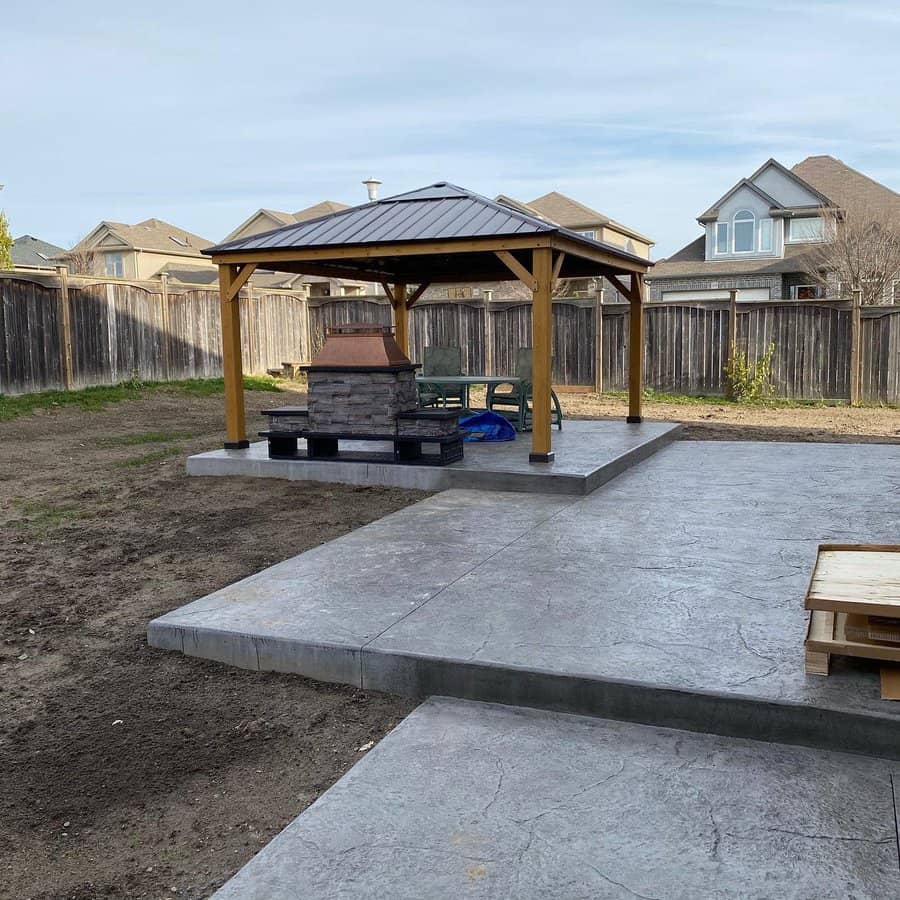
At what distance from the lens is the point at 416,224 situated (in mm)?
8273

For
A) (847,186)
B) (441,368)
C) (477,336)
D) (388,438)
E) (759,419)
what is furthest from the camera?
(847,186)

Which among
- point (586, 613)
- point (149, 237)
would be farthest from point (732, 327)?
point (149, 237)

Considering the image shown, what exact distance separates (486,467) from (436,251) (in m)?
1.96

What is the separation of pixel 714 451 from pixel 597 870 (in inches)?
303

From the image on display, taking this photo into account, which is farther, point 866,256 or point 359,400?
point 866,256

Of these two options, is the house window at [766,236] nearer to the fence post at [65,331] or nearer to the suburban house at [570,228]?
the suburban house at [570,228]

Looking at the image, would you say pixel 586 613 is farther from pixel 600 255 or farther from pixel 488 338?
pixel 488 338

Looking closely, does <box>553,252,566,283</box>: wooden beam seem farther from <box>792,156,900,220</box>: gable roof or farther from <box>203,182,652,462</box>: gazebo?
<box>792,156,900,220</box>: gable roof

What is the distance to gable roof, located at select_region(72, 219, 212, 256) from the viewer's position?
125 ft

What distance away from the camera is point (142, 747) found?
3.16 metres

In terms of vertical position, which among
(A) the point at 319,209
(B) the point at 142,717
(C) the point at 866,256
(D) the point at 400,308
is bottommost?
(B) the point at 142,717

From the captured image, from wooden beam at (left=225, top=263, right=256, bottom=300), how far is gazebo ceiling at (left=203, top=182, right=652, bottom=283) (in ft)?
0.26

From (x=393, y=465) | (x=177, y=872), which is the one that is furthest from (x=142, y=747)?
(x=393, y=465)

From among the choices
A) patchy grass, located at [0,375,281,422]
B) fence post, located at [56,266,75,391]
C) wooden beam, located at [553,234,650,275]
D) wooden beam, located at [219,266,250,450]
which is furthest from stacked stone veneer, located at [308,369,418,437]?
fence post, located at [56,266,75,391]
